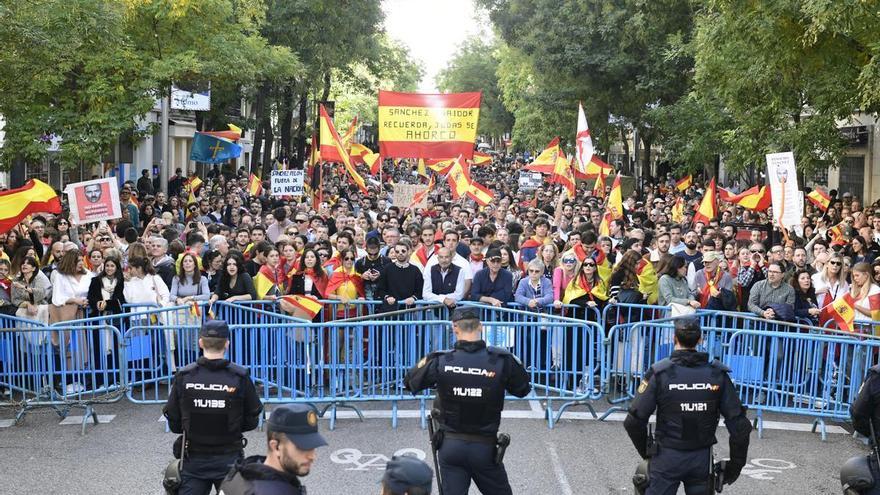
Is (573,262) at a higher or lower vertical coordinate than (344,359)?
higher

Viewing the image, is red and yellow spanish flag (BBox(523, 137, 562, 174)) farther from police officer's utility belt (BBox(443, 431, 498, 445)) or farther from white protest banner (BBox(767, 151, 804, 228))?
police officer's utility belt (BBox(443, 431, 498, 445))

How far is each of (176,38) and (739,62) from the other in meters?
11.6

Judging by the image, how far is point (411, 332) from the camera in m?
11.0

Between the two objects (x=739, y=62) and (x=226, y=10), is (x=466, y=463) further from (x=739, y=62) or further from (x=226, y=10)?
(x=226, y=10)

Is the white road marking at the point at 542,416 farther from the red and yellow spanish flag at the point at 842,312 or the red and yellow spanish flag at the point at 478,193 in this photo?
the red and yellow spanish flag at the point at 478,193

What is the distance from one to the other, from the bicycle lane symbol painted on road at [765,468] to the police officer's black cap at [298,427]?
211 inches

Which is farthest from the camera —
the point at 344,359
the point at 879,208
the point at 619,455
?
the point at 879,208

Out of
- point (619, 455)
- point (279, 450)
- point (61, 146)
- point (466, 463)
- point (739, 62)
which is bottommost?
point (619, 455)

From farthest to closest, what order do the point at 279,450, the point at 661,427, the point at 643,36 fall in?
1. the point at 643,36
2. the point at 661,427
3. the point at 279,450

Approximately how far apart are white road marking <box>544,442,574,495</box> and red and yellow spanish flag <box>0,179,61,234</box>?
7674mm

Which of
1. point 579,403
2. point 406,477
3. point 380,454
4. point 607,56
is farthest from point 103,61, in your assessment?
point 607,56

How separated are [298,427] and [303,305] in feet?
23.4

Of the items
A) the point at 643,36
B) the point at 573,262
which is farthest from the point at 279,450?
the point at 643,36

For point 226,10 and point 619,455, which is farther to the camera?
point 226,10
